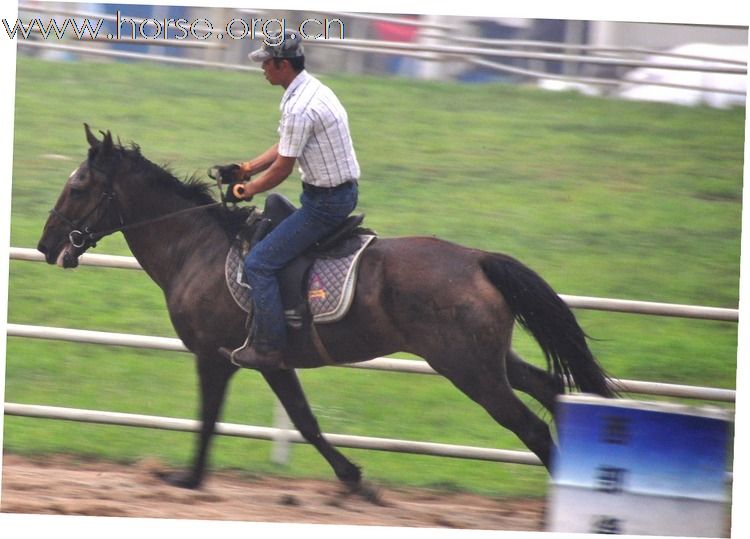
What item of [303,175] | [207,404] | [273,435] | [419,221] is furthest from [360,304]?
[419,221]

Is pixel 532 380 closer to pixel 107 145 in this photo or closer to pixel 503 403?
pixel 503 403

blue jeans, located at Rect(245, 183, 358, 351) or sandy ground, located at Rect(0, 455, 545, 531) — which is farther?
sandy ground, located at Rect(0, 455, 545, 531)

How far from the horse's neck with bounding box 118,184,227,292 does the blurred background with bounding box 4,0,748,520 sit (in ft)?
2.89

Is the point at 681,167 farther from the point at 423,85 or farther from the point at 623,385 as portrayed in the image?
the point at 623,385

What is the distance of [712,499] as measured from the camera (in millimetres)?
5449

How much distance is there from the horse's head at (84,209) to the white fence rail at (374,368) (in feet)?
1.27

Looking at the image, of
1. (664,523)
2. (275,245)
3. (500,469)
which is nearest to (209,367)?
(275,245)

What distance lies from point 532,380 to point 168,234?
2245mm

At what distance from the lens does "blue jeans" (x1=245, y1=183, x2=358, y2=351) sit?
19.6 ft

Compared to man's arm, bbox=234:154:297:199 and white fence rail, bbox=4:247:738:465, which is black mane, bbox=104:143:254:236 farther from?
white fence rail, bbox=4:247:738:465

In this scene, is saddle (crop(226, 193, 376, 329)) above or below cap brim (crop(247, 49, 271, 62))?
below

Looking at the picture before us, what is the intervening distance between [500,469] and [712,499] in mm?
1853

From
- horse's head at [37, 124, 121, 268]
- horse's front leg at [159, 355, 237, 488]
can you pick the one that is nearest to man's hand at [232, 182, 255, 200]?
horse's head at [37, 124, 121, 268]

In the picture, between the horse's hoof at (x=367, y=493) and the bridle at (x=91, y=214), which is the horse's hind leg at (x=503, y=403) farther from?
the bridle at (x=91, y=214)
